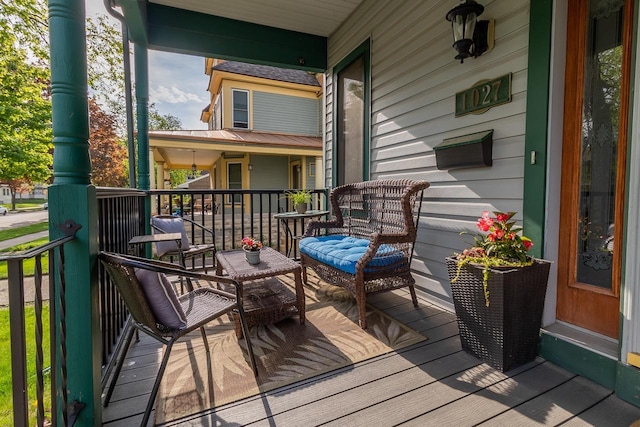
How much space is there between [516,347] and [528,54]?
1.81 m

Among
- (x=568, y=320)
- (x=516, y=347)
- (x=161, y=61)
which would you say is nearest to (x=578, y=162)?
(x=568, y=320)

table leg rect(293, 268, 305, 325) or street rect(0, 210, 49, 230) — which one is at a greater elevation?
table leg rect(293, 268, 305, 325)

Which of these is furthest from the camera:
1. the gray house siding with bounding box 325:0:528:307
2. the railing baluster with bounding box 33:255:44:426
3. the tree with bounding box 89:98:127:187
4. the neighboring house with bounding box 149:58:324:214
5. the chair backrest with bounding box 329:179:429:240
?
the tree with bounding box 89:98:127:187

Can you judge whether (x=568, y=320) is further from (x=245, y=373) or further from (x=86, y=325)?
(x=86, y=325)

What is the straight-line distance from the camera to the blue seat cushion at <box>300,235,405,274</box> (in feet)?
8.22

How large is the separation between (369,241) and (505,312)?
138 cm

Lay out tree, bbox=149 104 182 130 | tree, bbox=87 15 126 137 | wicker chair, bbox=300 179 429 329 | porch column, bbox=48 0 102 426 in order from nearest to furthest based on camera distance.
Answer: porch column, bbox=48 0 102 426 < wicker chair, bbox=300 179 429 329 < tree, bbox=87 15 126 137 < tree, bbox=149 104 182 130

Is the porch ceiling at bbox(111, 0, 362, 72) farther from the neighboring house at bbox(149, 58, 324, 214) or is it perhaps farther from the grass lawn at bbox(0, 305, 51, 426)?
the neighboring house at bbox(149, 58, 324, 214)

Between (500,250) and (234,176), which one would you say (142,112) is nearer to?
(500,250)

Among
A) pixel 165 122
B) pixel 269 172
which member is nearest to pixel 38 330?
pixel 269 172

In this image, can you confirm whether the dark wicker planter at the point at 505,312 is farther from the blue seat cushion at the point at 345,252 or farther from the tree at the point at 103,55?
the tree at the point at 103,55

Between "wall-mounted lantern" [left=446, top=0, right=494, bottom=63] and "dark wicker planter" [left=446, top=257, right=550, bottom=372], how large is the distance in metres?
1.58

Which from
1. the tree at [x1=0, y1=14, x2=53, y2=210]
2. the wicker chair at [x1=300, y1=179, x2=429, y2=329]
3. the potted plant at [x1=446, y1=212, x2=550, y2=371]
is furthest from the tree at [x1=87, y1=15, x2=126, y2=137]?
the potted plant at [x1=446, y1=212, x2=550, y2=371]

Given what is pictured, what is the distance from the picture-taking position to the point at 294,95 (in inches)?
438
